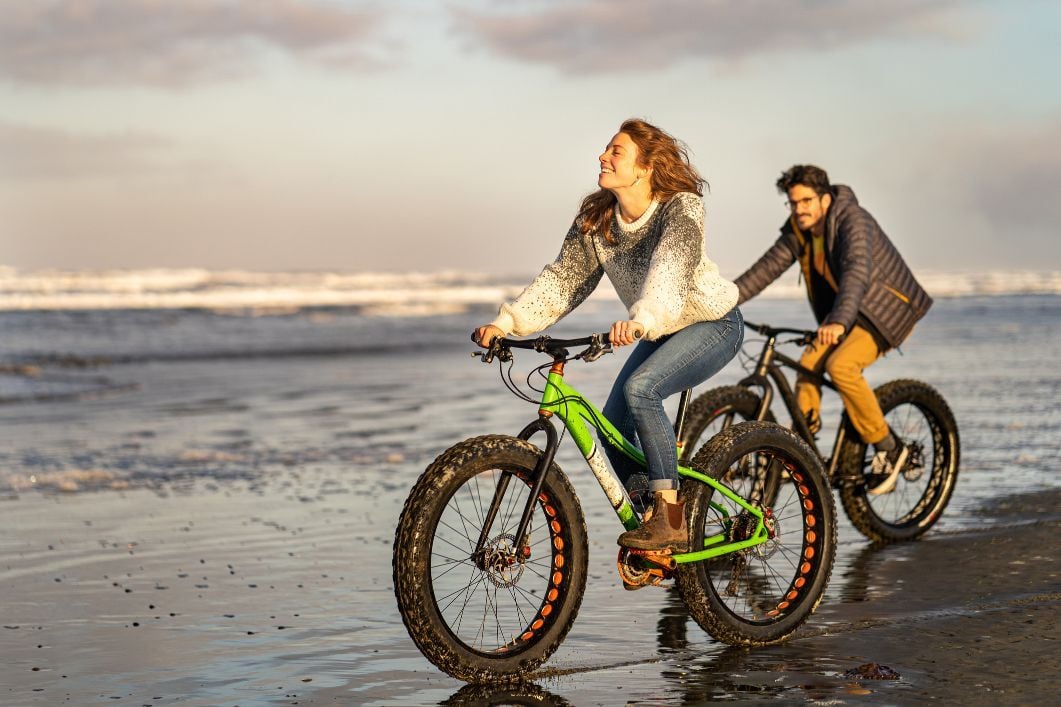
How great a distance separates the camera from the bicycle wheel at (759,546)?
543 cm

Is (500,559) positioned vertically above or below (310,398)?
below

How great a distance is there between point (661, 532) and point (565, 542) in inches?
15.3

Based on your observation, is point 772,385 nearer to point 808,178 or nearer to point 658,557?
point 808,178

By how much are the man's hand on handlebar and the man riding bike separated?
31 cm

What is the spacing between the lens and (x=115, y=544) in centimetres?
774

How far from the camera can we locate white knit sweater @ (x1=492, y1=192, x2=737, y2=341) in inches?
201

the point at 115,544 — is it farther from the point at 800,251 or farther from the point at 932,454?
the point at 932,454

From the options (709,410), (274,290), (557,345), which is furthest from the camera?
(274,290)

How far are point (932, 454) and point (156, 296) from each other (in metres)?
50.9

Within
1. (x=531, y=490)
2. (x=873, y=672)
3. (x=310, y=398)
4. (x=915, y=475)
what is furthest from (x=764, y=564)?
(x=310, y=398)

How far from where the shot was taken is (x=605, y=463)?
527 centimetres

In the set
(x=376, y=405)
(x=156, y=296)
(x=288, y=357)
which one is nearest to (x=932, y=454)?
(x=376, y=405)

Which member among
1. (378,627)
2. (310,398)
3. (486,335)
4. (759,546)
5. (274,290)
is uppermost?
(274,290)

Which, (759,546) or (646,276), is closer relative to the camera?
(646,276)
